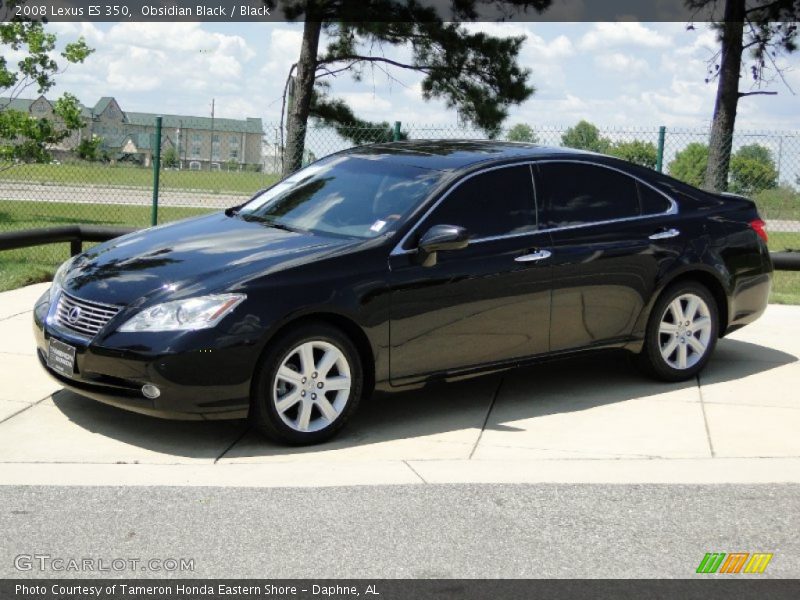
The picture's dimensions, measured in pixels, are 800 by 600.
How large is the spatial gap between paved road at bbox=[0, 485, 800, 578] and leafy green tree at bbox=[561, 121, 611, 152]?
849cm

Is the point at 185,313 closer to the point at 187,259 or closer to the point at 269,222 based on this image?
the point at 187,259

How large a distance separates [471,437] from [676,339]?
202 cm

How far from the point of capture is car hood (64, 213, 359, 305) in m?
6.21

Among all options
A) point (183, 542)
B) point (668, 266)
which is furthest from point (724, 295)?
point (183, 542)

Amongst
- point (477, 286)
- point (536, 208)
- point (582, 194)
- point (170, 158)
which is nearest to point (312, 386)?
point (477, 286)

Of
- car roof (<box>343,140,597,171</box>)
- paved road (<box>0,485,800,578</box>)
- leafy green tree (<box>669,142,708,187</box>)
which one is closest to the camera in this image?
paved road (<box>0,485,800,578</box>)

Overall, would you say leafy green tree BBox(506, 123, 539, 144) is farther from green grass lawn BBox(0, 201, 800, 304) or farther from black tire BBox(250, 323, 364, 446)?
black tire BBox(250, 323, 364, 446)

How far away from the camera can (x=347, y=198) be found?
723cm

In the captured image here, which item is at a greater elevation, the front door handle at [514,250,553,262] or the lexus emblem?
the front door handle at [514,250,553,262]

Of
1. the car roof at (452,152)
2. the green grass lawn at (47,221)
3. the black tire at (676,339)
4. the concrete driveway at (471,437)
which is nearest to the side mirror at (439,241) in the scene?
the car roof at (452,152)

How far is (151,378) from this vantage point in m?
5.98

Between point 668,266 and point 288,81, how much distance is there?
1110 cm
